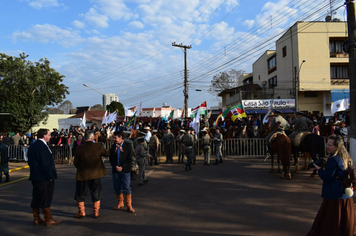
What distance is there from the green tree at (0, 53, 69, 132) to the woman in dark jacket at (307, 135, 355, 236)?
1341 inches

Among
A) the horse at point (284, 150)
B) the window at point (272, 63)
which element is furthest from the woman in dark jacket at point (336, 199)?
the window at point (272, 63)

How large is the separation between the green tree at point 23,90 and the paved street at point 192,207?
81.5 ft

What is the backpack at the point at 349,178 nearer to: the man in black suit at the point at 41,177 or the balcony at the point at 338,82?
the man in black suit at the point at 41,177

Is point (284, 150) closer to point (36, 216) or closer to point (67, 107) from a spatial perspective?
point (36, 216)

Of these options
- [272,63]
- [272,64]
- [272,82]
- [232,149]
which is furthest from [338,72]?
[232,149]

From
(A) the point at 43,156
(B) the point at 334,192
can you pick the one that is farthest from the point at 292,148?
(A) the point at 43,156

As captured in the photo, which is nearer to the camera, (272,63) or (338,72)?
(338,72)

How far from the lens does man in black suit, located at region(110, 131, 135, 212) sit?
22.2 ft

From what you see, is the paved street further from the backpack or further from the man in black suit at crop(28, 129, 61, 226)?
the backpack

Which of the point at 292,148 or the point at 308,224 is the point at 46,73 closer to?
the point at 292,148

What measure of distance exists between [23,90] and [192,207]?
34160mm

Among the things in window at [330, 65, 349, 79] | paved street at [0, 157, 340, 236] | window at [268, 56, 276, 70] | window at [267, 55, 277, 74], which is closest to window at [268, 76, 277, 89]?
window at [267, 55, 277, 74]

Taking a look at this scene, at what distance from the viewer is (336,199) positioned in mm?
4332

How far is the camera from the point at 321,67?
34969 mm
